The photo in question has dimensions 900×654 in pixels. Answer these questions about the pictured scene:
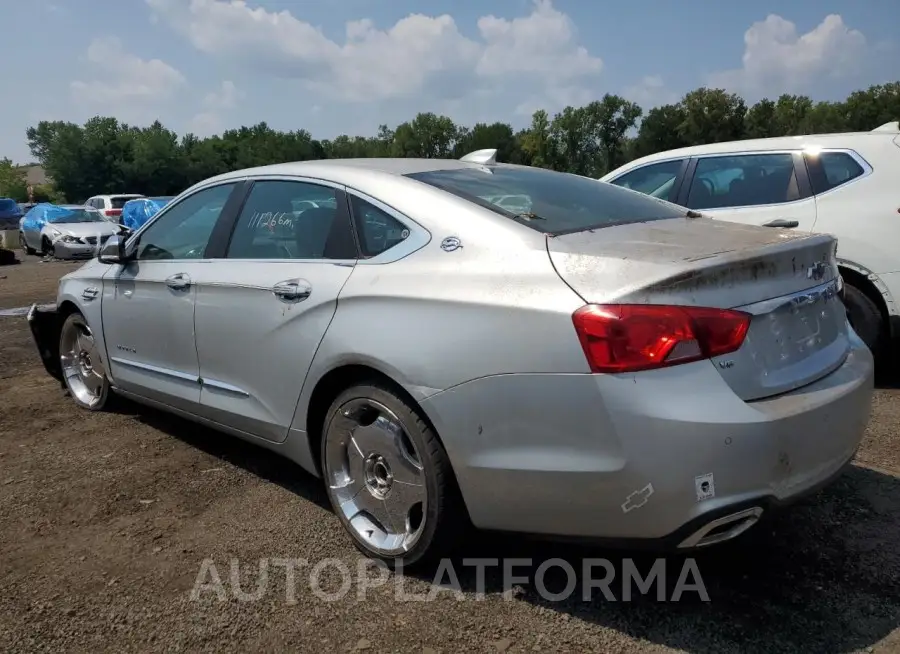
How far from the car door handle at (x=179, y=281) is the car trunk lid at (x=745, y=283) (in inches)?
80.0

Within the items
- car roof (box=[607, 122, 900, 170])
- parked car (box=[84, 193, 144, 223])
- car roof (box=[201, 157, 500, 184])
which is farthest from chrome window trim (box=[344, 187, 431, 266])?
parked car (box=[84, 193, 144, 223])

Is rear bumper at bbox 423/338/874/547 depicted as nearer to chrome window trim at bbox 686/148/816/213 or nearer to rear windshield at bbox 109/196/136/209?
chrome window trim at bbox 686/148/816/213

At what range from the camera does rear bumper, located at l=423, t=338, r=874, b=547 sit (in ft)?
6.83

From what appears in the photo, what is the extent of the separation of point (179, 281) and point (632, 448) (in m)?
2.54

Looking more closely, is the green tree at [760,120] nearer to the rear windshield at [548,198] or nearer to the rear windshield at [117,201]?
the rear windshield at [117,201]

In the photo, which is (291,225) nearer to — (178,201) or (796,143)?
(178,201)

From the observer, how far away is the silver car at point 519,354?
2117 mm

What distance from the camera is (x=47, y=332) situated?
→ 16.9 ft

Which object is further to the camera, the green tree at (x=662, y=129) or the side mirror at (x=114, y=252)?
the green tree at (x=662, y=129)

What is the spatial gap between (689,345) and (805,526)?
4.62 feet

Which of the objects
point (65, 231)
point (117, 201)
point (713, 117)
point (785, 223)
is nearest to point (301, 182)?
point (785, 223)

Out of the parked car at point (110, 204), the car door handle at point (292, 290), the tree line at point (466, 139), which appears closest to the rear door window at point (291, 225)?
the car door handle at point (292, 290)

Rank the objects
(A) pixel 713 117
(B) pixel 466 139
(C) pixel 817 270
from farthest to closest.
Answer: (B) pixel 466 139
(A) pixel 713 117
(C) pixel 817 270

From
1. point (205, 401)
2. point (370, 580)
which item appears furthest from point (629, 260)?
point (205, 401)
